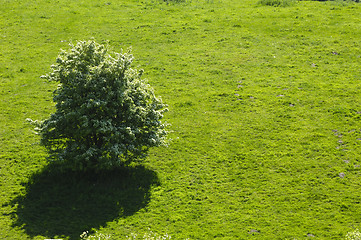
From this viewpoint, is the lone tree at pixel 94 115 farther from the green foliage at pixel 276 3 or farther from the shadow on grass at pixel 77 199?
the green foliage at pixel 276 3

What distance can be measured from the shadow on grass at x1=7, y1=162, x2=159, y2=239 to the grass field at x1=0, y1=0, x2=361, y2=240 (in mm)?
70

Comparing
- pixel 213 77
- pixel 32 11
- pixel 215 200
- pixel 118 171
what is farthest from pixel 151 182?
pixel 32 11

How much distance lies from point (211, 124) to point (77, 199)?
1129 centimetres

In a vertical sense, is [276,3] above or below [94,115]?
above

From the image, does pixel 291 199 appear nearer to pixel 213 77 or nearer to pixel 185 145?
pixel 185 145

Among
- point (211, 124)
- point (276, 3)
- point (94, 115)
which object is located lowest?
point (211, 124)

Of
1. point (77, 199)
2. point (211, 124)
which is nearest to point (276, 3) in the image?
point (211, 124)

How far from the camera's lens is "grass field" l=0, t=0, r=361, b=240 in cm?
2131

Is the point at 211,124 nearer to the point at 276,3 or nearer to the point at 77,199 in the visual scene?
the point at 77,199

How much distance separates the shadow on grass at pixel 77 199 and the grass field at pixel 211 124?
7 cm

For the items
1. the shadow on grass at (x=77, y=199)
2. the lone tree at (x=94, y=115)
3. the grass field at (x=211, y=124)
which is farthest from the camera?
the lone tree at (x=94, y=115)

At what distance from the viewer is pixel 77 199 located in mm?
22469

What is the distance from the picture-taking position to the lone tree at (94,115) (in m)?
22.8

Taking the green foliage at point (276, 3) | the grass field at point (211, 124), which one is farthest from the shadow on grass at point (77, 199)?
the green foliage at point (276, 3)
